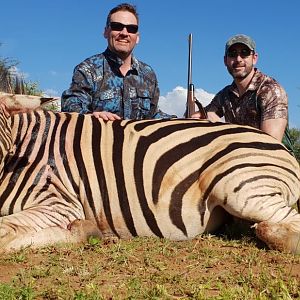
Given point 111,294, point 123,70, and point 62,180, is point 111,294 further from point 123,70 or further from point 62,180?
point 123,70

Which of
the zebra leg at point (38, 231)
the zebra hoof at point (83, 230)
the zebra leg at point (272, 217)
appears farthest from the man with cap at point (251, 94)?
the zebra leg at point (38, 231)

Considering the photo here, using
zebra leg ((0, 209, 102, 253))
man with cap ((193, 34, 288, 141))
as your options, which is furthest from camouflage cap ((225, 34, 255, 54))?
zebra leg ((0, 209, 102, 253))

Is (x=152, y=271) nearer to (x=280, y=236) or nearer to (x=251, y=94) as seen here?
(x=280, y=236)

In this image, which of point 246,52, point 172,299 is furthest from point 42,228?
point 246,52

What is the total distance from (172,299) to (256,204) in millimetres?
1319

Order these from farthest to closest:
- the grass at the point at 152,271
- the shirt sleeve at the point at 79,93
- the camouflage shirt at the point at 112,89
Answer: the camouflage shirt at the point at 112,89 → the shirt sleeve at the point at 79,93 → the grass at the point at 152,271

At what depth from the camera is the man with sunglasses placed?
223 inches

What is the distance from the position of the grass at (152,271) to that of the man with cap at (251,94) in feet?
7.03

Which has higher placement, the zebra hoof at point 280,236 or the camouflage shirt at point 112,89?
the camouflage shirt at point 112,89

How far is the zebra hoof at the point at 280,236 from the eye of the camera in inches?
129

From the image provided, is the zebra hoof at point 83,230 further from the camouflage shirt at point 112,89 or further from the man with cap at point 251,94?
the man with cap at point 251,94

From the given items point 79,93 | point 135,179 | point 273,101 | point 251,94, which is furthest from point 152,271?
point 251,94

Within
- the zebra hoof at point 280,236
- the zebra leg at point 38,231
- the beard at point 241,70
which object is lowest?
the zebra leg at point 38,231

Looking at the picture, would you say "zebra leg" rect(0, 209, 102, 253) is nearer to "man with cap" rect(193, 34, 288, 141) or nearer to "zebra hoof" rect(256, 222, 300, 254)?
"zebra hoof" rect(256, 222, 300, 254)
